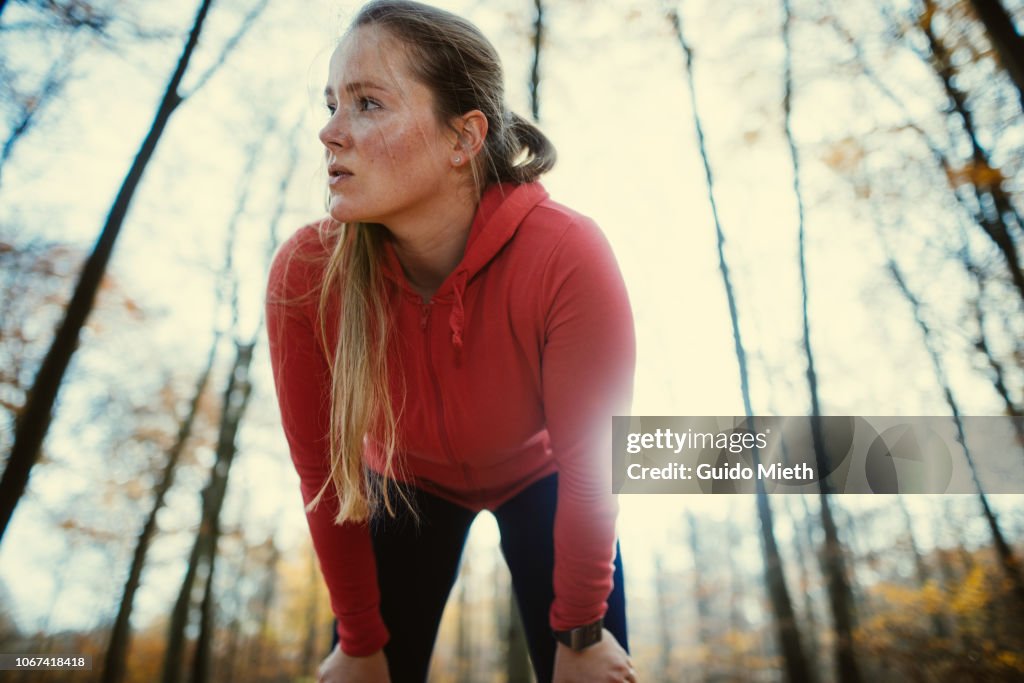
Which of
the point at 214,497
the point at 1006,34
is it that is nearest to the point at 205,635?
the point at 214,497

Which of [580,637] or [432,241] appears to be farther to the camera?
[432,241]

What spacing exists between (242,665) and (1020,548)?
28260mm

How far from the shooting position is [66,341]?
506 cm

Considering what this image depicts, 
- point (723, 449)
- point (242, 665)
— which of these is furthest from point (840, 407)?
point (242, 665)

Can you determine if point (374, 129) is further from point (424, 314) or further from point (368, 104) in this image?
point (424, 314)

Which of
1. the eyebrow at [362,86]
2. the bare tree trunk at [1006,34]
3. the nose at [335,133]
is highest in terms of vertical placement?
the bare tree trunk at [1006,34]

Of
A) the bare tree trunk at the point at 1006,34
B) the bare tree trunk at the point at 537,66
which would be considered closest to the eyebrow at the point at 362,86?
the bare tree trunk at the point at 1006,34

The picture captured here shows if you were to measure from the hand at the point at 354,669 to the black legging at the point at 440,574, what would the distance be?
2.7 inches

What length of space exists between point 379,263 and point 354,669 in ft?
4.24

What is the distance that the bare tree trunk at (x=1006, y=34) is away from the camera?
145 inches

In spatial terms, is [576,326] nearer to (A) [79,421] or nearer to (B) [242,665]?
(A) [79,421]

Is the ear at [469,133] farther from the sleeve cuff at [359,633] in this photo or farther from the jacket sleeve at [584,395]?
the sleeve cuff at [359,633]

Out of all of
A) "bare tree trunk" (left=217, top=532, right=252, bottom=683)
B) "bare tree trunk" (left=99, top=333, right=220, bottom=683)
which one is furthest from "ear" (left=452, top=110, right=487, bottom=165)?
"bare tree trunk" (left=217, top=532, right=252, bottom=683)

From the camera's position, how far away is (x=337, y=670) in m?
1.73
